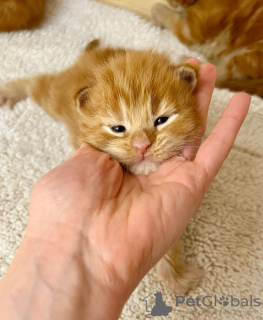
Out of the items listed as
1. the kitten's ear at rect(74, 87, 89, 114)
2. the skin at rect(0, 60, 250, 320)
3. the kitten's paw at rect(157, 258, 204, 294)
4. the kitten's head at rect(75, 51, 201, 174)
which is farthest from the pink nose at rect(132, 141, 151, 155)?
the kitten's paw at rect(157, 258, 204, 294)

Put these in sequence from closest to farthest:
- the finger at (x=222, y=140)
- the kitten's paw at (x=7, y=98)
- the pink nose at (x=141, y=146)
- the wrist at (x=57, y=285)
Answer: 1. the wrist at (x=57, y=285)
2. the pink nose at (x=141, y=146)
3. the finger at (x=222, y=140)
4. the kitten's paw at (x=7, y=98)

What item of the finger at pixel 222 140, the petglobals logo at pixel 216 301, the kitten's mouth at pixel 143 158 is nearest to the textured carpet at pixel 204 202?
the petglobals logo at pixel 216 301

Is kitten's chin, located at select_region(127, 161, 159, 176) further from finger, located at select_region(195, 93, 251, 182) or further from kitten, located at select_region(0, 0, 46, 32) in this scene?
kitten, located at select_region(0, 0, 46, 32)

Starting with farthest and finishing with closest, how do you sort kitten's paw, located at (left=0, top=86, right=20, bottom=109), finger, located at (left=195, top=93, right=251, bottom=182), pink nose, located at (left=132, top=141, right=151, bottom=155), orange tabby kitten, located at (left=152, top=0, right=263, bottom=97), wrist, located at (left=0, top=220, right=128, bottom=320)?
orange tabby kitten, located at (left=152, top=0, right=263, bottom=97) → kitten's paw, located at (left=0, top=86, right=20, bottom=109) → finger, located at (left=195, top=93, right=251, bottom=182) → pink nose, located at (left=132, top=141, right=151, bottom=155) → wrist, located at (left=0, top=220, right=128, bottom=320)

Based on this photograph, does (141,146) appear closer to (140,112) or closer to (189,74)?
(140,112)

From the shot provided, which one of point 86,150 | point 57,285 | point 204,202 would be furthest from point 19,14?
point 57,285

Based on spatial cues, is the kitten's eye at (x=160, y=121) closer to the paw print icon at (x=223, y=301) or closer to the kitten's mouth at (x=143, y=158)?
the kitten's mouth at (x=143, y=158)
